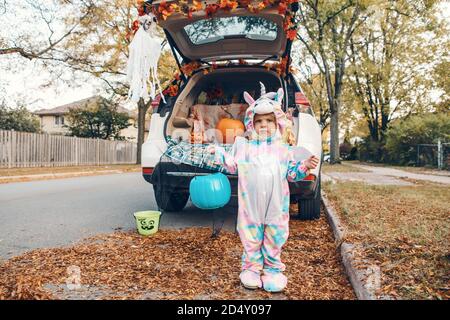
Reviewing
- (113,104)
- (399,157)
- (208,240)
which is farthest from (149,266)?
(113,104)

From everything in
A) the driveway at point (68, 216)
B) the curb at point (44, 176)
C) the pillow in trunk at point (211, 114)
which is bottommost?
the driveway at point (68, 216)

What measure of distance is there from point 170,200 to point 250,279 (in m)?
2.81

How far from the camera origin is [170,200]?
17.3 ft

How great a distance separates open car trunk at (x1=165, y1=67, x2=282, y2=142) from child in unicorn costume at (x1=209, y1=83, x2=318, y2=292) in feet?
6.98

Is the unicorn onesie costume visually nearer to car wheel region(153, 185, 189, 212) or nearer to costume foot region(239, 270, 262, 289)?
costume foot region(239, 270, 262, 289)

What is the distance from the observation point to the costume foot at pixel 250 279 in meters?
2.61

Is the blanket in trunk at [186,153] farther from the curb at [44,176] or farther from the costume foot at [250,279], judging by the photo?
the curb at [44,176]

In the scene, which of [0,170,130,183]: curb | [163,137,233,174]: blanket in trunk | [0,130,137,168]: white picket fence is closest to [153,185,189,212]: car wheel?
[163,137,233,174]: blanket in trunk

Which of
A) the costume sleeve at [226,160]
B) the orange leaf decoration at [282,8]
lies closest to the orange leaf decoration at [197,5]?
the orange leaf decoration at [282,8]

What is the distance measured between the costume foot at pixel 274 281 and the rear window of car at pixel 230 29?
2897mm

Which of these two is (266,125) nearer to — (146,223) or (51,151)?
(146,223)

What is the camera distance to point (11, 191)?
319 inches

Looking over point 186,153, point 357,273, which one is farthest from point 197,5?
point 357,273

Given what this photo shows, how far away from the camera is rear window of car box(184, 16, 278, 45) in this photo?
4.46 metres
